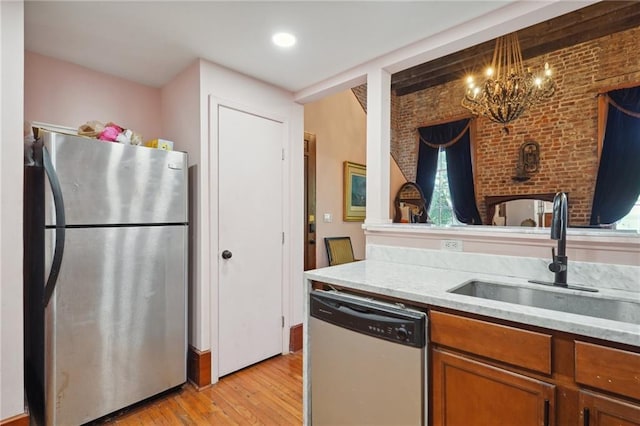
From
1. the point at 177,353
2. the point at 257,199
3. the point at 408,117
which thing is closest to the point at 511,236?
the point at 257,199

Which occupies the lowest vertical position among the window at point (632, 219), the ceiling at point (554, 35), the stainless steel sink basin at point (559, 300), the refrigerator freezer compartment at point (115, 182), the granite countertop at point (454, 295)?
the stainless steel sink basin at point (559, 300)

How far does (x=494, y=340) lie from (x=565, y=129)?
178 inches

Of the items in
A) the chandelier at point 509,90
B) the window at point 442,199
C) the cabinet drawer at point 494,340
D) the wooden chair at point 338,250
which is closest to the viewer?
the cabinet drawer at point 494,340

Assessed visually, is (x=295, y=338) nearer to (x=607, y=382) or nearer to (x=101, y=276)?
(x=101, y=276)

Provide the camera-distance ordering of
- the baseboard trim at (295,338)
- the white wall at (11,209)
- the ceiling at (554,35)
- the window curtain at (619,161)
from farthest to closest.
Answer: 1. the window curtain at (619,161)
2. the ceiling at (554,35)
3. the baseboard trim at (295,338)
4. the white wall at (11,209)

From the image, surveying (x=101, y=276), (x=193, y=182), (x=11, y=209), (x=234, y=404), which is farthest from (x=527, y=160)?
(x=11, y=209)

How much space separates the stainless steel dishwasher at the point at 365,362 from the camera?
1.33 m

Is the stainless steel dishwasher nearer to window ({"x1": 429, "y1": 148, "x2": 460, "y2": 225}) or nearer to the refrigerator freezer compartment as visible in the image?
the refrigerator freezer compartment

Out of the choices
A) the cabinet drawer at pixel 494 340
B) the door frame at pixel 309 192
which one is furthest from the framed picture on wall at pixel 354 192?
the cabinet drawer at pixel 494 340

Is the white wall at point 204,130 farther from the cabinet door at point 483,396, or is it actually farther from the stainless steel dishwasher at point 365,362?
the cabinet door at point 483,396

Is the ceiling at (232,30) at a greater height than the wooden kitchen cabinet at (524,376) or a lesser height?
greater

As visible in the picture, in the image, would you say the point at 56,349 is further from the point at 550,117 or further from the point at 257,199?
the point at 550,117

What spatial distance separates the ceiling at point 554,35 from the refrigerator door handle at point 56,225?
4.59 metres

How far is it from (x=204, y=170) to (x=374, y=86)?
4.52 feet
